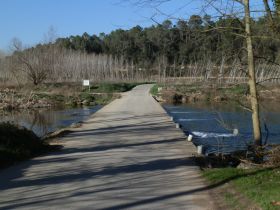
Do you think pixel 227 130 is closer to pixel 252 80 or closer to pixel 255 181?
pixel 252 80

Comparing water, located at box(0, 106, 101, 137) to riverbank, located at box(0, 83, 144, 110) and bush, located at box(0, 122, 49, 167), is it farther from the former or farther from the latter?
riverbank, located at box(0, 83, 144, 110)

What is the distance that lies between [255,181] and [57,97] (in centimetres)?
5209

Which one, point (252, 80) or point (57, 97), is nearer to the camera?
point (252, 80)

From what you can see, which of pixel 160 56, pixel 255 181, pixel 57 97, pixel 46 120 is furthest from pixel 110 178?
pixel 160 56

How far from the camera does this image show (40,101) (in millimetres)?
56062

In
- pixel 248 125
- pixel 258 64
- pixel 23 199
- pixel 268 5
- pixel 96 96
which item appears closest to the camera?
pixel 23 199

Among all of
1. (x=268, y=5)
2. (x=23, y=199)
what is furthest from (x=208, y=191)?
(x=268, y=5)

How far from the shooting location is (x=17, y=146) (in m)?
15.2

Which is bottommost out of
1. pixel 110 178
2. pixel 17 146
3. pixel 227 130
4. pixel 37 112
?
pixel 227 130

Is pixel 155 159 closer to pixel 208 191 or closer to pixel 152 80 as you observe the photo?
pixel 208 191

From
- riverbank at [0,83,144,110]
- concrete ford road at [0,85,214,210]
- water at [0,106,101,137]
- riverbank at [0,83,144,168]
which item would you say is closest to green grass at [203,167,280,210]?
concrete ford road at [0,85,214,210]

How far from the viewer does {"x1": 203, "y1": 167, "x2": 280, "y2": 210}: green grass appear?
8.23 m

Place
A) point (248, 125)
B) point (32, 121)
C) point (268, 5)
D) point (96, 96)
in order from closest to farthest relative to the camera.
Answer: point (268, 5) < point (248, 125) < point (32, 121) < point (96, 96)

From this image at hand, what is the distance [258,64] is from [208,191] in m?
6.27
